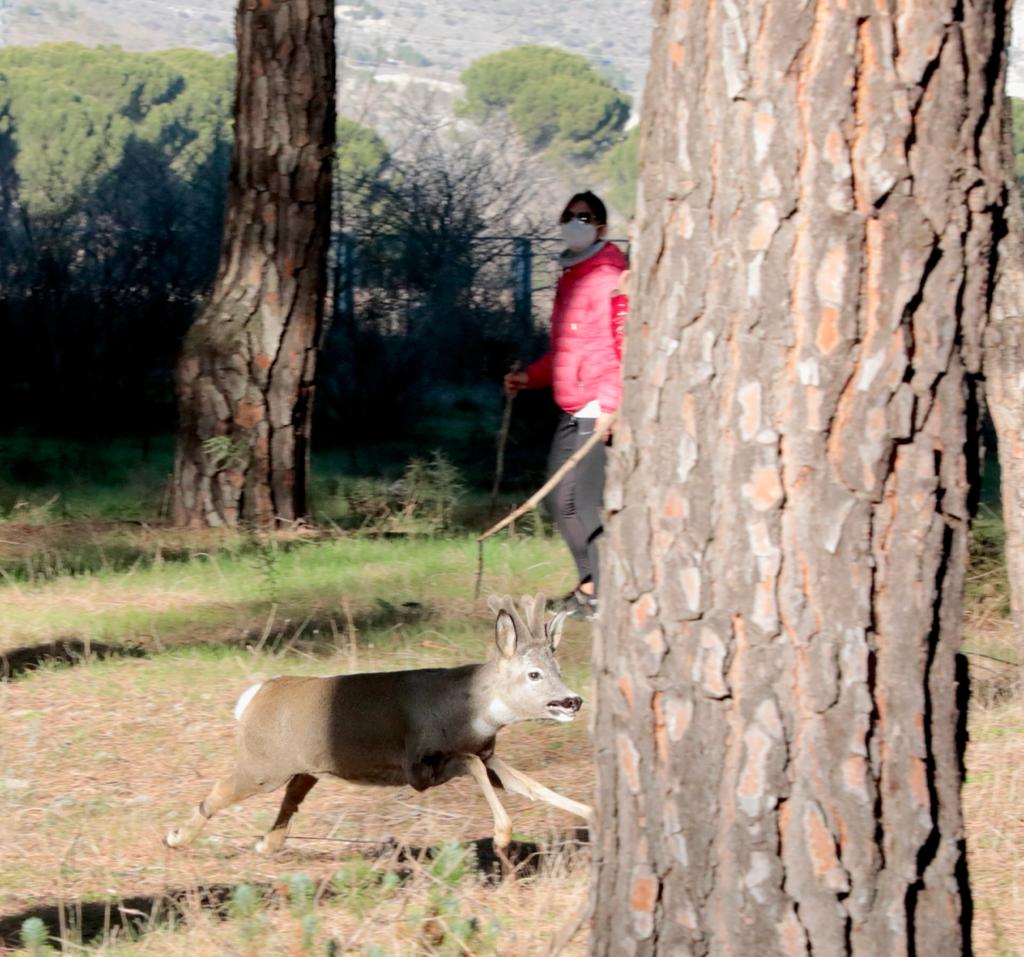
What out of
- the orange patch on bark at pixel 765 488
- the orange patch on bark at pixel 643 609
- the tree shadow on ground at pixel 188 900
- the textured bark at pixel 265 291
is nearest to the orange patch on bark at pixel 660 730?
the orange patch on bark at pixel 643 609

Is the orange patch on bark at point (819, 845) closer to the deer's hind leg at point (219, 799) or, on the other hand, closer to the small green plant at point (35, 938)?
the small green plant at point (35, 938)

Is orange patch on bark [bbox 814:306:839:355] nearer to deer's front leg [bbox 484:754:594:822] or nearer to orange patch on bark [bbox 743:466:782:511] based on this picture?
orange patch on bark [bbox 743:466:782:511]

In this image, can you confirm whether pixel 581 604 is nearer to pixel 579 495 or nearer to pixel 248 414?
pixel 579 495

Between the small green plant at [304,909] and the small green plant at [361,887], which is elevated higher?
the small green plant at [304,909]

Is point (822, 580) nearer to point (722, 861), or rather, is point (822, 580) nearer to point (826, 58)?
point (722, 861)

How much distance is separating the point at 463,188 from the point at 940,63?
1689cm

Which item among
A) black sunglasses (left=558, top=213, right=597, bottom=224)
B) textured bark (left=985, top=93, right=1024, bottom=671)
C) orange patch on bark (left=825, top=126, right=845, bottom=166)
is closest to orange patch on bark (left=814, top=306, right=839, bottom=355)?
orange patch on bark (left=825, top=126, right=845, bottom=166)

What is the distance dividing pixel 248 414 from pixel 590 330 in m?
3.84

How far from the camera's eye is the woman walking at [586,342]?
25.0ft

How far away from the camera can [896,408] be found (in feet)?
10.1

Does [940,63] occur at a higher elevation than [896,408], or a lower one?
higher

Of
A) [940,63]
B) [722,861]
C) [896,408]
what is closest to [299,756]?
[722,861]

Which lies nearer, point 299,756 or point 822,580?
point 822,580

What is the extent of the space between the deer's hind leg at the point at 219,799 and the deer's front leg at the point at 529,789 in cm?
60
